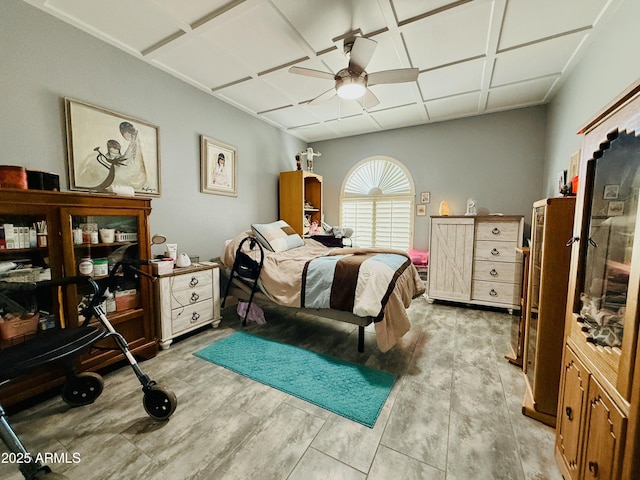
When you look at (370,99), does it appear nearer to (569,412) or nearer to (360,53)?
(360,53)

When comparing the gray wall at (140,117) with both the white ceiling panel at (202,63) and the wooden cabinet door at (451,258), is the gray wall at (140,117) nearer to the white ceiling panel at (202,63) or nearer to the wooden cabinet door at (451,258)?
the white ceiling panel at (202,63)

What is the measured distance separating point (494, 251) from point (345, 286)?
7.35ft

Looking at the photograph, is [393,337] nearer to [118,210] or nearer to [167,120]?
[118,210]

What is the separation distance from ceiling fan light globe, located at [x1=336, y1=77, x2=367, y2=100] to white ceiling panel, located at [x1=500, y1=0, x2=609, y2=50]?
1117mm

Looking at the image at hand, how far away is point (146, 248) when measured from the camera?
2.10 m

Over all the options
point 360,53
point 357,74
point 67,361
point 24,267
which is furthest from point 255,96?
point 67,361

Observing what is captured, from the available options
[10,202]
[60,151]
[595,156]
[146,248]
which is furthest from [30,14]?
[595,156]

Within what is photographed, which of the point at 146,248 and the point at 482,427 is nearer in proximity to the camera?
Result: the point at 482,427

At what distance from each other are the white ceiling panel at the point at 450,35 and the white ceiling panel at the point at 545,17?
159 millimetres

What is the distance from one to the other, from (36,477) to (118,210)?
1.56 meters

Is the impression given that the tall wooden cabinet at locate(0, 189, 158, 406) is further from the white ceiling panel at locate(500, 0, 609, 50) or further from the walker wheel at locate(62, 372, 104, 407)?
the white ceiling panel at locate(500, 0, 609, 50)

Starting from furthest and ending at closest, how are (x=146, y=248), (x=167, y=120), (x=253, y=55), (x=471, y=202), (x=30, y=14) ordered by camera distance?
(x=471, y=202) < (x=167, y=120) < (x=253, y=55) < (x=146, y=248) < (x=30, y=14)

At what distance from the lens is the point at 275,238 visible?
3182 mm

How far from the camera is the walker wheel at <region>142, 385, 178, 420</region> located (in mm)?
1470
